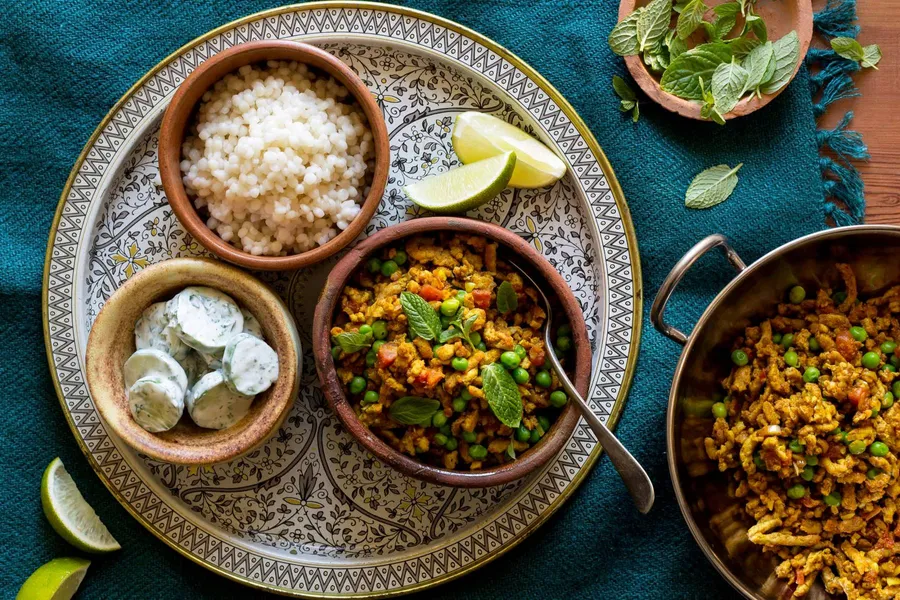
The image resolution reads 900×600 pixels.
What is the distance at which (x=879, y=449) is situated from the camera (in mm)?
2297

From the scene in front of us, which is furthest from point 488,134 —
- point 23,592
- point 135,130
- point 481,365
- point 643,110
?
point 23,592

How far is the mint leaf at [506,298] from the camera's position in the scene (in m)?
2.32

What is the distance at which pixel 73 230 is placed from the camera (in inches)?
101

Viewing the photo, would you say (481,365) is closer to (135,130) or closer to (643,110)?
(643,110)

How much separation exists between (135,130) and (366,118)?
82 cm

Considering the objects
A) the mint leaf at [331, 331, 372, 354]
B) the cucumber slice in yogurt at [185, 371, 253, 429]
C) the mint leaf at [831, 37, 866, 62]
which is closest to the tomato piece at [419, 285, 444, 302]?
the mint leaf at [331, 331, 372, 354]

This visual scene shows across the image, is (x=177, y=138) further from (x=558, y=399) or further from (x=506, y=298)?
(x=558, y=399)

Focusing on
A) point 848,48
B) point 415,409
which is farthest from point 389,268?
point 848,48

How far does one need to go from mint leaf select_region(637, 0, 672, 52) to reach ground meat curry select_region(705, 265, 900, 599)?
3.39 feet

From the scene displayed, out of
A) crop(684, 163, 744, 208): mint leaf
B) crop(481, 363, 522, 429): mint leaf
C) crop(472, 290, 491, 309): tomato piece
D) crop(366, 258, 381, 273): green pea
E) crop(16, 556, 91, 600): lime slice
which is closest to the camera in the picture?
crop(481, 363, 522, 429): mint leaf

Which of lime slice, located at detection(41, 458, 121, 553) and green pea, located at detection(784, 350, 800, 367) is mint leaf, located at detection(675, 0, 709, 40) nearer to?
green pea, located at detection(784, 350, 800, 367)

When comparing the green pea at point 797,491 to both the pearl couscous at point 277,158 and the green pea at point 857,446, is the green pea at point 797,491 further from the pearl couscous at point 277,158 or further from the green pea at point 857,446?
the pearl couscous at point 277,158

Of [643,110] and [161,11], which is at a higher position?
[161,11]

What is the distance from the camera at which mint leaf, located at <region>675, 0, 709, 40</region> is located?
263 centimetres
